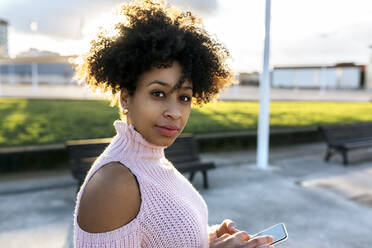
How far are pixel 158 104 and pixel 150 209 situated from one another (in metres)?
0.37

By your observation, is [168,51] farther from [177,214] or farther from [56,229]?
[56,229]

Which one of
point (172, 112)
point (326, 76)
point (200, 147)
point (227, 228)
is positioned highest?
point (326, 76)

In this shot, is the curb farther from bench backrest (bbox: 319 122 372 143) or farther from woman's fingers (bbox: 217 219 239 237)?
woman's fingers (bbox: 217 219 239 237)

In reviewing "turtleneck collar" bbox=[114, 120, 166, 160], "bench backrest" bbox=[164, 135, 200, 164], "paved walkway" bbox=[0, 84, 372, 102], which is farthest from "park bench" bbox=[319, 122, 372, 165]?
"paved walkway" bbox=[0, 84, 372, 102]

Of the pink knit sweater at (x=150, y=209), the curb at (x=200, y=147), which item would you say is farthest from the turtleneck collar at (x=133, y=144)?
the curb at (x=200, y=147)

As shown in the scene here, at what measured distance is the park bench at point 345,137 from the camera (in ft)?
23.8

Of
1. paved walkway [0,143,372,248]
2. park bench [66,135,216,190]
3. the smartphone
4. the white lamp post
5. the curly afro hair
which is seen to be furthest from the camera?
the white lamp post

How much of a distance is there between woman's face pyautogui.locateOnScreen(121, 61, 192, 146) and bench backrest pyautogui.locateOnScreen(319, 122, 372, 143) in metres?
6.97

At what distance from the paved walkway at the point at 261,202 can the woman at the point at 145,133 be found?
2885mm

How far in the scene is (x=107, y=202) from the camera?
40.0 inches

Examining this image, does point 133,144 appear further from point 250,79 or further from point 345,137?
point 250,79

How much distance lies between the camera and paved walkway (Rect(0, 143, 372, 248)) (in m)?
3.90

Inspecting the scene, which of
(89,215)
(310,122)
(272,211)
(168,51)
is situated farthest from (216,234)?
(310,122)

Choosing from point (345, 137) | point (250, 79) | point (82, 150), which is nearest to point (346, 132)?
point (345, 137)
